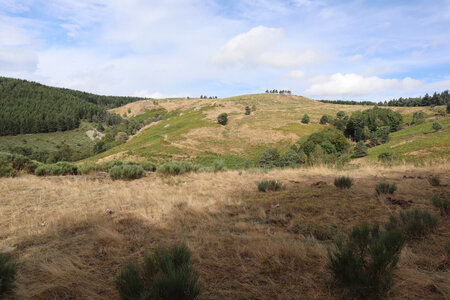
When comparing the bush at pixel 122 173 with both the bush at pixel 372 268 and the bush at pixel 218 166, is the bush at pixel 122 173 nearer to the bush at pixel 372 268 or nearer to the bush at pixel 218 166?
the bush at pixel 218 166

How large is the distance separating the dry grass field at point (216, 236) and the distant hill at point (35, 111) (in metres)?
128

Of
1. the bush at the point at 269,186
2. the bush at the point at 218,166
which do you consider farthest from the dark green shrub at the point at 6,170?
the bush at the point at 269,186

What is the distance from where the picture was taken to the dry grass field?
239 centimetres

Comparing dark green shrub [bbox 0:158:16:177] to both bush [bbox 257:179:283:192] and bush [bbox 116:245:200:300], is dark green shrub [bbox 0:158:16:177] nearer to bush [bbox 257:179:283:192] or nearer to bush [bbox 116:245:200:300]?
bush [bbox 257:179:283:192]

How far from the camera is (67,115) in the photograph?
12188 centimetres

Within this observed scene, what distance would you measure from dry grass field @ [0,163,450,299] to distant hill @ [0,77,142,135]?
128 metres

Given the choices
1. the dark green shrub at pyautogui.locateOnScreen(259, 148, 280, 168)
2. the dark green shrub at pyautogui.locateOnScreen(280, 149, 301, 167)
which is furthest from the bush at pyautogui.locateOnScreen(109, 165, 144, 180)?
the dark green shrub at pyautogui.locateOnScreen(259, 148, 280, 168)

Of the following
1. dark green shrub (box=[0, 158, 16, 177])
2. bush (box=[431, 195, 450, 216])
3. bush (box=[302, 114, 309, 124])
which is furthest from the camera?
bush (box=[302, 114, 309, 124])

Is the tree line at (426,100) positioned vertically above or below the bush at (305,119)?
above

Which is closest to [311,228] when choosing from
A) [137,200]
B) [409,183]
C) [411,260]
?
[411,260]

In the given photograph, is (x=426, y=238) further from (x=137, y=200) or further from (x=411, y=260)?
(x=137, y=200)

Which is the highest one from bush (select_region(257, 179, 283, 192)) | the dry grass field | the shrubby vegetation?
the shrubby vegetation

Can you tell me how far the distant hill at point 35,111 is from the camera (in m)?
103

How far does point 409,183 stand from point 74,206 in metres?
10.6
